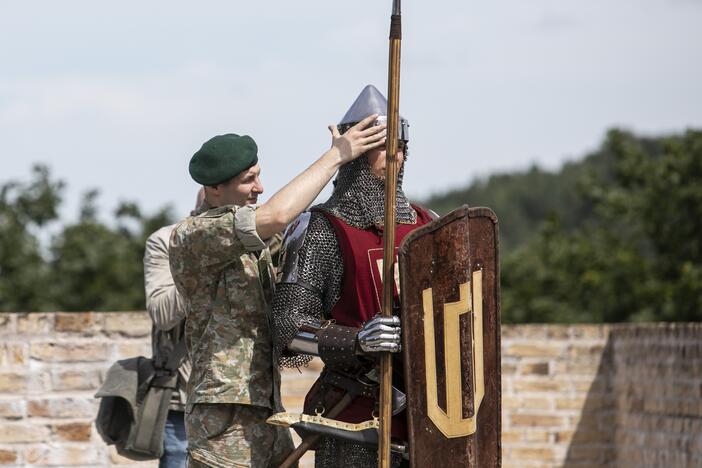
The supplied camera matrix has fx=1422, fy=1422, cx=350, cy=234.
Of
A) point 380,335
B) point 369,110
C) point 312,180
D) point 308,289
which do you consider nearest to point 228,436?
point 308,289

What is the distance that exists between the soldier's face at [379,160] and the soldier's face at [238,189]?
38cm

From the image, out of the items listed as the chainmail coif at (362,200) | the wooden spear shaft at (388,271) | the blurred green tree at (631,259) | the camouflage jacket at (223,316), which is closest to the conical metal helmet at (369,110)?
the chainmail coif at (362,200)

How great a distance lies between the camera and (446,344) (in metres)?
4.25

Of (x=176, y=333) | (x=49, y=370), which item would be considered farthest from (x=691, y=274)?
(x=176, y=333)

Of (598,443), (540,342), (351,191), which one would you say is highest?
(351,191)

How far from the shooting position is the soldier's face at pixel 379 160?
460cm

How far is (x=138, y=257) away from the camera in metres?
19.4

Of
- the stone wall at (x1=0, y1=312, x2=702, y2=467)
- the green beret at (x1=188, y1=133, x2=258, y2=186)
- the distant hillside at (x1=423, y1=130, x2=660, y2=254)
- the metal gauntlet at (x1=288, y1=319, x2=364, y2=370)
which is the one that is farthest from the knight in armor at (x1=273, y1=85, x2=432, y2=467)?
the distant hillside at (x1=423, y1=130, x2=660, y2=254)

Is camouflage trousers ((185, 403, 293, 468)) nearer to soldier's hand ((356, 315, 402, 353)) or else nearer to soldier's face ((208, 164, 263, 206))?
soldier's hand ((356, 315, 402, 353))

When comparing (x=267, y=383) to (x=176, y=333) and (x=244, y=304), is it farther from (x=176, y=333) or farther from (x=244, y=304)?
(x=176, y=333)

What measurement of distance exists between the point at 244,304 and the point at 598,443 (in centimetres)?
454

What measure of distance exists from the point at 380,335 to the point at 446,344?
0.22 m

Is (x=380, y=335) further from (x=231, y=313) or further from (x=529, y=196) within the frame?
(x=529, y=196)

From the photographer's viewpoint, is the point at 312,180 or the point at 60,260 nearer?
the point at 312,180
